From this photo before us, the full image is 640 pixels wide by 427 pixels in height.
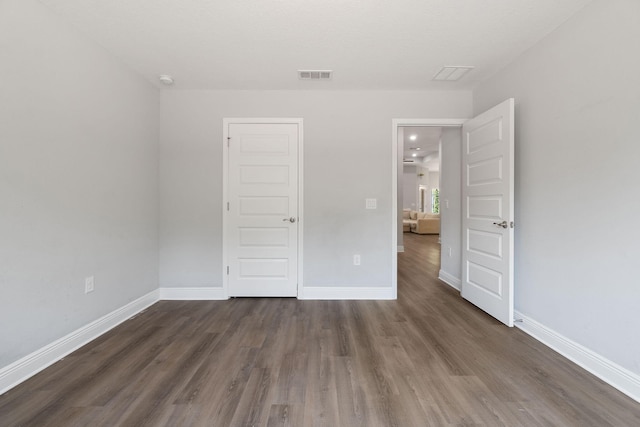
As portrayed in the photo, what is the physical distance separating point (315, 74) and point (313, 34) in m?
0.64

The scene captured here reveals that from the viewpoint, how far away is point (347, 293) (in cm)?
319

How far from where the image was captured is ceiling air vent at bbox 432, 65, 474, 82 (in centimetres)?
265

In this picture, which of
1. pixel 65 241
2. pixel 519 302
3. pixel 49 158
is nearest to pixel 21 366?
pixel 65 241

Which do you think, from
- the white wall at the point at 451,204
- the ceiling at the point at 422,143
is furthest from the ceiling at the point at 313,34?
the ceiling at the point at 422,143

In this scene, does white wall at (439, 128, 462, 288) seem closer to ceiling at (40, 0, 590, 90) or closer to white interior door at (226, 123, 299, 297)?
ceiling at (40, 0, 590, 90)

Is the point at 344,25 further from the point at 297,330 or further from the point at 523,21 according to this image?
the point at 297,330

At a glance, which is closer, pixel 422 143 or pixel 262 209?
pixel 262 209

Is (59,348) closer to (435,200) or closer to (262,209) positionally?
(262,209)

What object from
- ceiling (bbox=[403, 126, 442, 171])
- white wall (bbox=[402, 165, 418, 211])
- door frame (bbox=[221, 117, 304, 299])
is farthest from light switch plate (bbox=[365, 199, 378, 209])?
white wall (bbox=[402, 165, 418, 211])

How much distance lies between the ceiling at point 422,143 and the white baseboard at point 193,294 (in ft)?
14.8

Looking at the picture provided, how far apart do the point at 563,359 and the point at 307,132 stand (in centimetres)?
304

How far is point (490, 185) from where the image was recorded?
103 inches

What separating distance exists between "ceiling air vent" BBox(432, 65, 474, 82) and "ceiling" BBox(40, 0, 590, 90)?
7cm

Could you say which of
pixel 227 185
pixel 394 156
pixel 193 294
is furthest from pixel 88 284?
pixel 394 156
